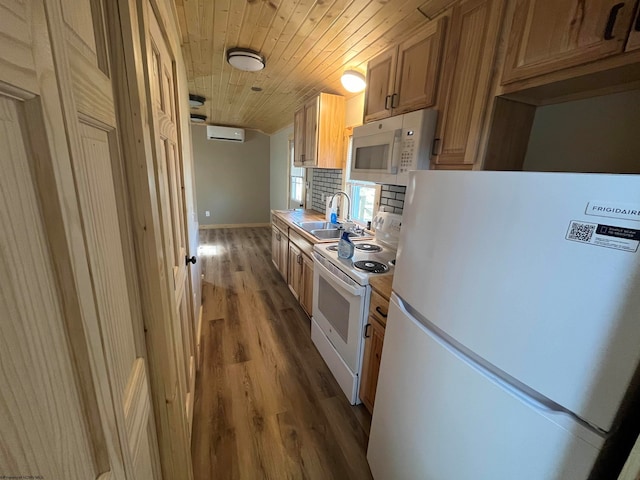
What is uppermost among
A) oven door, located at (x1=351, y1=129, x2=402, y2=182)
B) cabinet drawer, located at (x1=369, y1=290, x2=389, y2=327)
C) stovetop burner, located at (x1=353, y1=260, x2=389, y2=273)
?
oven door, located at (x1=351, y1=129, x2=402, y2=182)

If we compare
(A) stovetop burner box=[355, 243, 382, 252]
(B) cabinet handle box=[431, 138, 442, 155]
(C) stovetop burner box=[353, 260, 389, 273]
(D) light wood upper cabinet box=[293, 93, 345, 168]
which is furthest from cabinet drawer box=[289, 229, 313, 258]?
(B) cabinet handle box=[431, 138, 442, 155]

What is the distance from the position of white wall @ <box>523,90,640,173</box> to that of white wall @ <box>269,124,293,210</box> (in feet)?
14.4

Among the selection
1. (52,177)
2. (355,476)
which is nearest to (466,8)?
(52,177)

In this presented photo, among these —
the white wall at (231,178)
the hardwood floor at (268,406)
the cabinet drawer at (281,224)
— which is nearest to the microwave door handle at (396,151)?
the hardwood floor at (268,406)

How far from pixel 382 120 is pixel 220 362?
223 centimetres

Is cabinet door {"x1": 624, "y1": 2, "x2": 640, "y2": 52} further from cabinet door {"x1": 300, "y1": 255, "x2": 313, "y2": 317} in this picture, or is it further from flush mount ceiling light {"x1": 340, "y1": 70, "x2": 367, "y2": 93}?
cabinet door {"x1": 300, "y1": 255, "x2": 313, "y2": 317}

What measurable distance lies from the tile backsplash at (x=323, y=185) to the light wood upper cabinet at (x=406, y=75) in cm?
137

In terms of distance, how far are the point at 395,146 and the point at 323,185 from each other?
2142 mm

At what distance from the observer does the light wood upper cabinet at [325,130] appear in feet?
9.39

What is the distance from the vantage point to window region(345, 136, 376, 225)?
110 inches

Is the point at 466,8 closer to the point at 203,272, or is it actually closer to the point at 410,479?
the point at 410,479

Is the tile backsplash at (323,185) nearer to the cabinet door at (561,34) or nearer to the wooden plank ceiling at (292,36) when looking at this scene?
the wooden plank ceiling at (292,36)

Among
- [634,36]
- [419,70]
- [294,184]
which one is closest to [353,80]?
[419,70]

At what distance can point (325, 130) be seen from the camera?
2.92 metres
